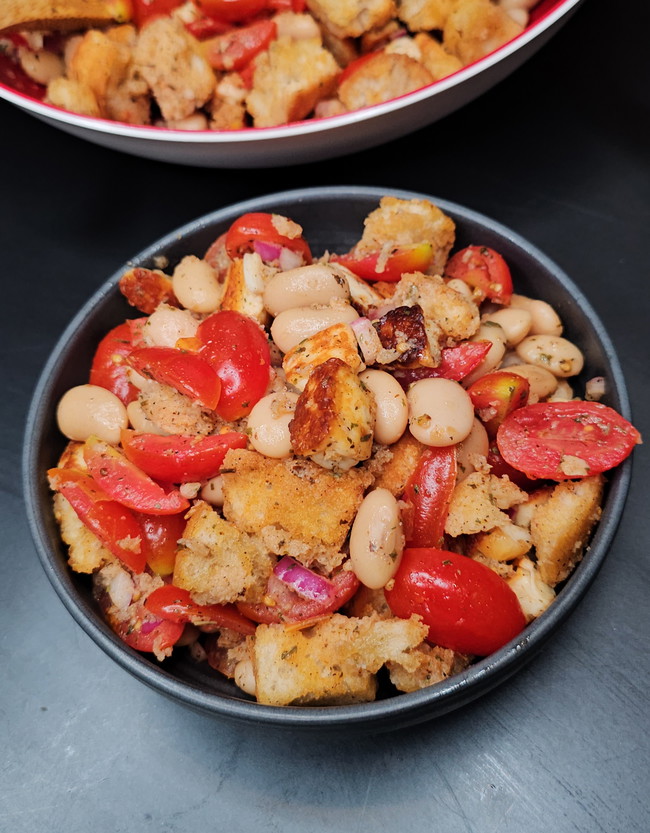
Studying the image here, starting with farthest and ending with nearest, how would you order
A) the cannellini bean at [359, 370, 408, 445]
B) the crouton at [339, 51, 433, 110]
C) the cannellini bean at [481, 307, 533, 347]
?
the crouton at [339, 51, 433, 110]
the cannellini bean at [481, 307, 533, 347]
the cannellini bean at [359, 370, 408, 445]

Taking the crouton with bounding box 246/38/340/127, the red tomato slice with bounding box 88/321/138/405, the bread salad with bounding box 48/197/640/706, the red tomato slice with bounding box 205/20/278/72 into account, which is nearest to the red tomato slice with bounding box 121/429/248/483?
the bread salad with bounding box 48/197/640/706

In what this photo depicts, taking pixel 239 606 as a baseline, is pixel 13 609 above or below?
below

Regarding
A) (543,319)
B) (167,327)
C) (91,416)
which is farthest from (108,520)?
(543,319)

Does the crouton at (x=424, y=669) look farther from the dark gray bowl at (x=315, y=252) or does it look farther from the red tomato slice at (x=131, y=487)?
the red tomato slice at (x=131, y=487)

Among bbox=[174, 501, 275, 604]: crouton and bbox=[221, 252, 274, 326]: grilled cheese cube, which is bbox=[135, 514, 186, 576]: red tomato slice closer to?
bbox=[174, 501, 275, 604]: crouton

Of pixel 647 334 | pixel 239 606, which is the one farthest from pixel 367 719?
pixel 647 334

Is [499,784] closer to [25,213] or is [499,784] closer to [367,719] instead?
[367,719]

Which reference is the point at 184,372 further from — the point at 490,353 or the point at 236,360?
the point at 490,353
